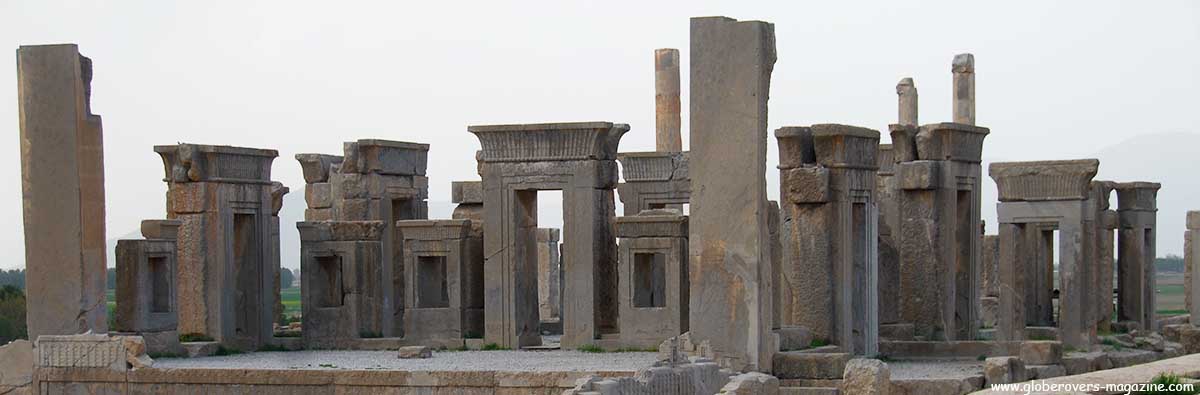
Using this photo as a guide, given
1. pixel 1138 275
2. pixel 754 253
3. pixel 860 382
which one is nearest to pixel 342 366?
pixel 754 253

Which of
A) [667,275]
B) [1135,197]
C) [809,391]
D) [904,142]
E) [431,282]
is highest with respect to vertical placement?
[904,142]

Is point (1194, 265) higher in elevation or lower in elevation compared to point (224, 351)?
higher

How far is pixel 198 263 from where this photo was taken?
22.8 metres

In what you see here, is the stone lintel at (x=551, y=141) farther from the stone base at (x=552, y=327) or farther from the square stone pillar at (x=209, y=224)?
the stone base at (x=552, y=327)

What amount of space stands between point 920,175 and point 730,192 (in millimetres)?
5383

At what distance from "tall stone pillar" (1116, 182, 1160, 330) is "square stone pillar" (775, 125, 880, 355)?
878 centimetres

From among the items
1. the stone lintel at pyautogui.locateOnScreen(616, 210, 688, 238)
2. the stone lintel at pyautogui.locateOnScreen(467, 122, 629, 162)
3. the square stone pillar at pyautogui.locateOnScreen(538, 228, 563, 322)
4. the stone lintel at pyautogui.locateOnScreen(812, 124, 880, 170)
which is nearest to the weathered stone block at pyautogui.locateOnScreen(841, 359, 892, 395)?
the stone lintel at pyautogui.locateOnScreen(812, 124, 880, 170)

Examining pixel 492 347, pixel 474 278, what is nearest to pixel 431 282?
pixel 474 278

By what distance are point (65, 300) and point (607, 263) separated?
6.13 metres

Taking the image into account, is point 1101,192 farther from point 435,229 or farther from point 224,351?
point 224,351

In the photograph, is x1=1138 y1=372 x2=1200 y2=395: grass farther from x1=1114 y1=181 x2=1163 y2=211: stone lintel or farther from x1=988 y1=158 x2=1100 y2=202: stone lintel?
x1=1114 y1=181 x2=1163 y2=211: stone lintel

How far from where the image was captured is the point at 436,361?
20.5 meters

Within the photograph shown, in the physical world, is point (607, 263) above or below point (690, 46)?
below

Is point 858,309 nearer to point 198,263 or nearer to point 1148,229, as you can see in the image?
point 198,263
